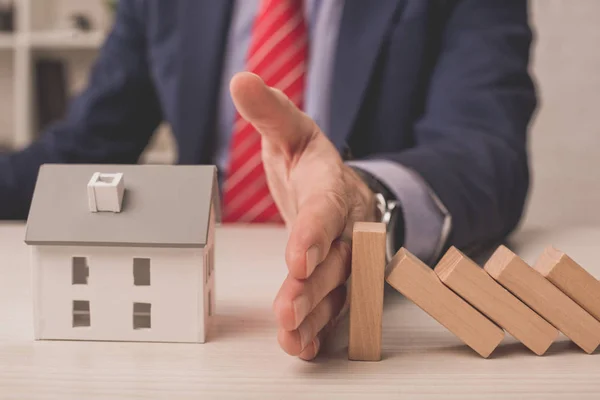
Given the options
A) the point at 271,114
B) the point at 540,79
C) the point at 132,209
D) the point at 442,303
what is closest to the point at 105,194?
the point at 132,209

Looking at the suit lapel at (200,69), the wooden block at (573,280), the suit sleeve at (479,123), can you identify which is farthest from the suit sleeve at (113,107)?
the wooden block at (573,280)

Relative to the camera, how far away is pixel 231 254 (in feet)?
2.60

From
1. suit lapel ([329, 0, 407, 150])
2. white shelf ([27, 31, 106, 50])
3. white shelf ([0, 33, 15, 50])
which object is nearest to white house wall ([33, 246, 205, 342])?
suit lapel ([329, 0, 407, 150])

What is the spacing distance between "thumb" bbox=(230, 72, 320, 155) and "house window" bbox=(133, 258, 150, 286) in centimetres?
14

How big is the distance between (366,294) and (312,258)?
59 millimetres

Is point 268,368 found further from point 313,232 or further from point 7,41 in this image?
point 7,41

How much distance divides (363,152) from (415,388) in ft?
2.36

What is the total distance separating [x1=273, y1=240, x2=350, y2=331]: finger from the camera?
1.36ft

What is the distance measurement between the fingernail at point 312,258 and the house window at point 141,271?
0.13 m

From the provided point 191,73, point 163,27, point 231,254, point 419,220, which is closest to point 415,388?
point 419,220

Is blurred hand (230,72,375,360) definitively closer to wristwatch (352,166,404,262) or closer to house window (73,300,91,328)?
wristwatch (352,166,404,262)

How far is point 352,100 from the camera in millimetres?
1036

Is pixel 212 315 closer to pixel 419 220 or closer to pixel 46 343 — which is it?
pixel 46 343

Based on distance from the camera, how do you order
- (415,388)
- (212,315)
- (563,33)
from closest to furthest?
(415,388), (212,315), (563,33)
